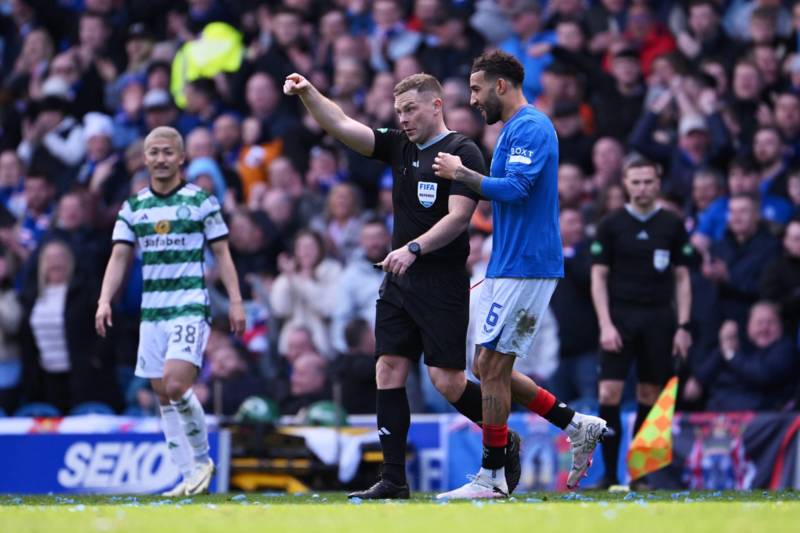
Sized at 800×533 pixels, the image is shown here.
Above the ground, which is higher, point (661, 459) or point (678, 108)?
point (678, 108)

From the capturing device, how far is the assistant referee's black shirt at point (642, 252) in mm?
11539

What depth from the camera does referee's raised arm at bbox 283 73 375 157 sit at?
9.00m

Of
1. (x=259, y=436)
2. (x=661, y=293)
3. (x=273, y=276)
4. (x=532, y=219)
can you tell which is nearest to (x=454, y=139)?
(x=532, y=219)

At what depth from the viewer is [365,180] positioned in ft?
54.8

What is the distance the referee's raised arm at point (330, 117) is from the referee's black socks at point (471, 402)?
5.11 feet

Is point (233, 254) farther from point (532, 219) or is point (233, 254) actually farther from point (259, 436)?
point (532, 219)

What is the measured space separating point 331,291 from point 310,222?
134 cm

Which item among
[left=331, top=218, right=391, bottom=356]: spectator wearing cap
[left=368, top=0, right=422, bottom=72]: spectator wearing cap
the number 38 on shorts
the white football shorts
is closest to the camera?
the white football shorts

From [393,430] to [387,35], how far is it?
374 inches

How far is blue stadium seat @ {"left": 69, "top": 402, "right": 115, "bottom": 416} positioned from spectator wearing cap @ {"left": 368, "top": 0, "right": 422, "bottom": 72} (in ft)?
17.1

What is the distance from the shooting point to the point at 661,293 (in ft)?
38.1

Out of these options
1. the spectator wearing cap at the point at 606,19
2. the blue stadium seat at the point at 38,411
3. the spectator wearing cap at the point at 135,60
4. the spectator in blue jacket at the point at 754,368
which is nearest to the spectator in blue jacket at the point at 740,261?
the spectator in blue jacket at the point at 754,368

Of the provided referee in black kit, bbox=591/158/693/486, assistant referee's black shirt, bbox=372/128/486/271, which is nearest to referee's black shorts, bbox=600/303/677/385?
referee in black kit, bbox=591/158/693/486

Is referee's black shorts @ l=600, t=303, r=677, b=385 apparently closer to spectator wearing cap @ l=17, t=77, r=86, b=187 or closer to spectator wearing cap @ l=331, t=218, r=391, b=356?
spectator wearing cap @ l=331, t=218, r=391, b=356
